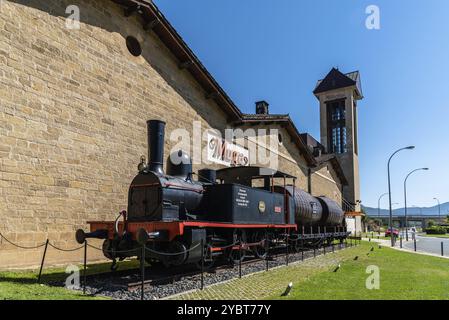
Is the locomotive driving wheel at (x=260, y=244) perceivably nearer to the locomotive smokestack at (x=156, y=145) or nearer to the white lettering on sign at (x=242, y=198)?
the white lettering on sign at (x=242, y=198)

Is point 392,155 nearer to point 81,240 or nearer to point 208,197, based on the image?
point 208,197

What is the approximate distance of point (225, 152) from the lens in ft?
60.3

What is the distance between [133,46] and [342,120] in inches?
1693

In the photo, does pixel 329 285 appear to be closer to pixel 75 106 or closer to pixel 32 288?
pixel 32 288

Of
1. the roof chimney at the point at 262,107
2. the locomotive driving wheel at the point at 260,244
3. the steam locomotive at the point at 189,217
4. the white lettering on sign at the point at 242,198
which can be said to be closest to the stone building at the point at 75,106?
the steam locomotive at the point at 189,217

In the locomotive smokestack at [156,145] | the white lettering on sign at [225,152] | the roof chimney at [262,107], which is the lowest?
the locomotive smokestack at [156,145]

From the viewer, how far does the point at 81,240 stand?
8.26 m

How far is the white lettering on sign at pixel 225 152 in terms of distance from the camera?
56.5ft

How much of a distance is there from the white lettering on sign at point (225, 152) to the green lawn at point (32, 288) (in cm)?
910

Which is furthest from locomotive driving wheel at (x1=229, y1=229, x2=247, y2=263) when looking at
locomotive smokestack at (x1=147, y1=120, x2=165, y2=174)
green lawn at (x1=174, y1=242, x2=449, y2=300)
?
locomotive smokestack at (x1=147, y1=120, x2=165, y2=174)

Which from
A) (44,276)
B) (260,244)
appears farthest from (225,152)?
(44,276)

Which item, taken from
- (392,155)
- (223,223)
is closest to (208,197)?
(223,223)
